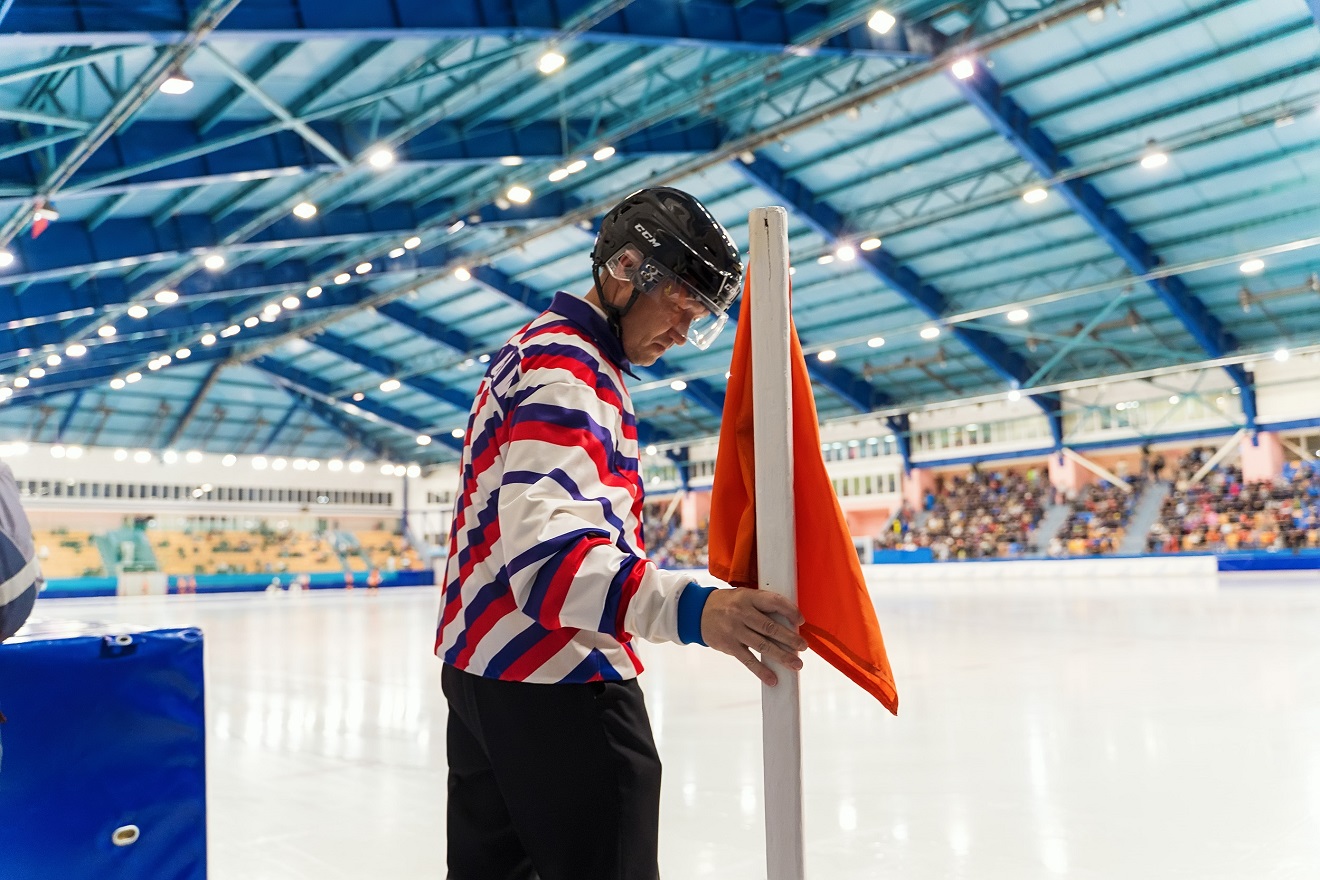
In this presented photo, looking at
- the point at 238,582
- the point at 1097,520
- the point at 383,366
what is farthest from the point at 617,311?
the point at 238,582

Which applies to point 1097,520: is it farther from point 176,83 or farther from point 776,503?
point 776,503

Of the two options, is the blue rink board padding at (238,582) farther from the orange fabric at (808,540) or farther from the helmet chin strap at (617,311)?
the orange fabric at (808,540)

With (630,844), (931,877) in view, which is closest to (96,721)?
(630,844)

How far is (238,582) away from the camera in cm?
4106

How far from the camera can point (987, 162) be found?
2206 cm

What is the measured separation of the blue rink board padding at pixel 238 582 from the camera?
36.1 metres

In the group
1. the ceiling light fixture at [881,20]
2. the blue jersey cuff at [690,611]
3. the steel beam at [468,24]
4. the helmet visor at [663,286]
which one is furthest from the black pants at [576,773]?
the ceiling light fixture at [881,20]

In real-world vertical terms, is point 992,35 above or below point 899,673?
above

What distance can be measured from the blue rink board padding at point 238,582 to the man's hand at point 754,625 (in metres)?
40.3

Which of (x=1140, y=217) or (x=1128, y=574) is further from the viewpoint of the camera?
(x=1128, y=574)

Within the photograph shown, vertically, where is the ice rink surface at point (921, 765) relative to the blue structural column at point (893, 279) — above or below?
below

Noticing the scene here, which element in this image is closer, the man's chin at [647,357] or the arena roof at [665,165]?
the man's chin at [647,357]

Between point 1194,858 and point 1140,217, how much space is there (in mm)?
24470

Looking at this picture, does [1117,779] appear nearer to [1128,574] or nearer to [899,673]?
[899,673]
